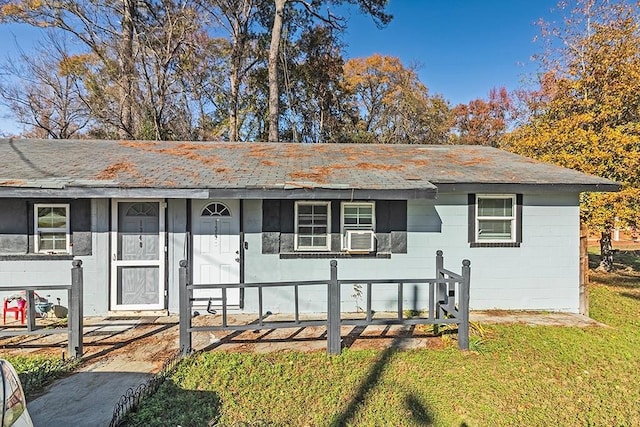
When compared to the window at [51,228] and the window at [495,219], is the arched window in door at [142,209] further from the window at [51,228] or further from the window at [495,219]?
the window at [495,219]

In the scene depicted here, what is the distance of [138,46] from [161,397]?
16879 mm

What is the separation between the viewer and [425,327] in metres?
5.66

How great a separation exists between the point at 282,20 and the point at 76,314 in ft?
52.5

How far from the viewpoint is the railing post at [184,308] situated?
4.36 metres

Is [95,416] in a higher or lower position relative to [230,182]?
lower

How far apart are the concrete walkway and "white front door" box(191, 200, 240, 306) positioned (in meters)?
0.75

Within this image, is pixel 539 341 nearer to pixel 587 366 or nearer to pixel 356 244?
pixel 587 366

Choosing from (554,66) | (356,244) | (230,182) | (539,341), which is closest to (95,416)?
(230,182)

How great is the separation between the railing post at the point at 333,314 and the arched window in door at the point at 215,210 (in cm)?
262

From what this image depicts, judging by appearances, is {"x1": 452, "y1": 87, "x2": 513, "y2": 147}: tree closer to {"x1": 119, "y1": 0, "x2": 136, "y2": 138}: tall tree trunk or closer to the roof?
the roof

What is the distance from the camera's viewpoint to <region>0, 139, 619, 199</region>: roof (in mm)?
5359

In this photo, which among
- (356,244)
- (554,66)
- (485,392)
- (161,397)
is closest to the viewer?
(161,397)

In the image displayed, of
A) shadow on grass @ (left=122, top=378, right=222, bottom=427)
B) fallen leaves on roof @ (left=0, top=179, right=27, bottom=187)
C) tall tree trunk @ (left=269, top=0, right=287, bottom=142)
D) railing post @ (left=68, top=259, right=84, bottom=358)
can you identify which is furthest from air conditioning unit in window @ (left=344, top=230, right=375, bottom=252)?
tall tree trunk @ (left=269, top=0, right=287, bottom=142)

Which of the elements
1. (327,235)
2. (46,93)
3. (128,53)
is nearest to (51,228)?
(327,235)
